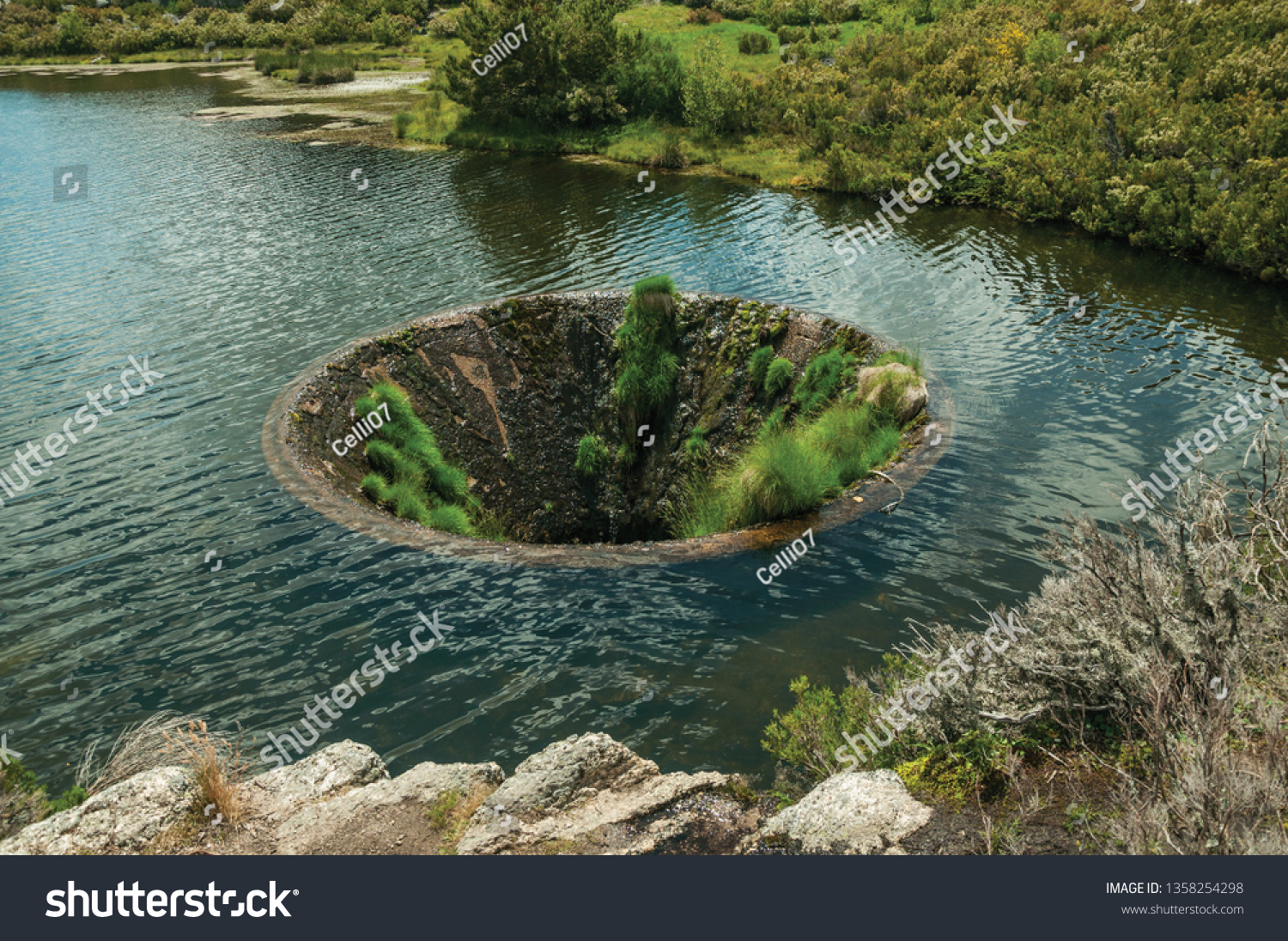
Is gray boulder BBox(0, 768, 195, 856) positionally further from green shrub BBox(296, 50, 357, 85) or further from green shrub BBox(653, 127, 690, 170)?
green shrub BBox(296, 50, 357, 85)

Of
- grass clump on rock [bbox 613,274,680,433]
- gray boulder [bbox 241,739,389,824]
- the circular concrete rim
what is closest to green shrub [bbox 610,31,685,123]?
grass clump on rock [bbox 613,274,680,433]

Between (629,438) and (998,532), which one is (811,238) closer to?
(629,438)

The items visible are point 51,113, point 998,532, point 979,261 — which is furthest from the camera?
point 51,113

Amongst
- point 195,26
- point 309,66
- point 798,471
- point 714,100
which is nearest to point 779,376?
point 798,471

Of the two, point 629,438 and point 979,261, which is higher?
point 979,261

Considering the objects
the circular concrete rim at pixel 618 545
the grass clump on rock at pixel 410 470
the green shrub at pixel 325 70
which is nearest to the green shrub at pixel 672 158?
the grass clump on rock at pixel 410 470

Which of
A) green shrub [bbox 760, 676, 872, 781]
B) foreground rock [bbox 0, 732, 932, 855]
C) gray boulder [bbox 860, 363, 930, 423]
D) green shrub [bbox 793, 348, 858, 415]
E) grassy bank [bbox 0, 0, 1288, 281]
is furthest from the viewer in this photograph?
grassy bank [bbox 0, 0, 1288, 281]

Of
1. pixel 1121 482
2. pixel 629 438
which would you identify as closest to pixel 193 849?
pixel 1121 482
